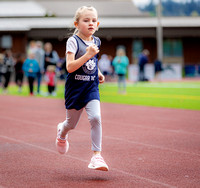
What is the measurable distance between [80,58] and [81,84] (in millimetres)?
360

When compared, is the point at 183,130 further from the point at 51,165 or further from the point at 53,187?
the point at 53,187

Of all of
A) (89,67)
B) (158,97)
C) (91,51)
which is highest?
(91,51)

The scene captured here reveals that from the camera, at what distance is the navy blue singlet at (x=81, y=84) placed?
18.5 ft

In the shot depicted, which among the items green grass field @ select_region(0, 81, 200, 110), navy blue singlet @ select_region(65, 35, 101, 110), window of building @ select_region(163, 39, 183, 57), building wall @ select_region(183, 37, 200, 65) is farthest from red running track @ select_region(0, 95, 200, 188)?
window of building @ select_region(163, 39, 183, 57)

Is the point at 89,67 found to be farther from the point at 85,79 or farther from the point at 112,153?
the point at 112,153

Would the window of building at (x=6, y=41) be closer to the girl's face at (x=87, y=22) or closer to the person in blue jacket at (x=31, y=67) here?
the person in blue jacket at (x=31, y=67)

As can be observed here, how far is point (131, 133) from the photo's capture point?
9.22 m

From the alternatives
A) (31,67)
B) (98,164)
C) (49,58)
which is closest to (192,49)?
(49,58)

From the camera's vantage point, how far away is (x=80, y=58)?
5.40 meters

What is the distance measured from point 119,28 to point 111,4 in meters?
25.5

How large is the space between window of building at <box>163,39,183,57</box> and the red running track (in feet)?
124

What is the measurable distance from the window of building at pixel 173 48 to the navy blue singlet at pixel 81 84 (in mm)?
44164

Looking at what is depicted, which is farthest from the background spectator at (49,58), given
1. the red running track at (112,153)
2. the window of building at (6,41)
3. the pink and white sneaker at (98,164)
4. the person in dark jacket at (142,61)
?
the window of building at (6,41)

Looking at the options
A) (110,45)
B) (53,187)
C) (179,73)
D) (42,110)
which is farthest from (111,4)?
(53,187)
